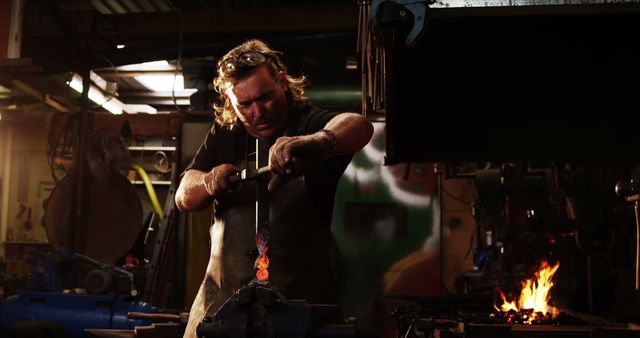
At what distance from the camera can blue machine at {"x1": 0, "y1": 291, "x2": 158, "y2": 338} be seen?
176 inches

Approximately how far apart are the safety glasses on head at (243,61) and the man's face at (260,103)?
1.4 inches

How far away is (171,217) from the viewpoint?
5875mm

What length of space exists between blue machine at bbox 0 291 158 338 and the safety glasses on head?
93.4 inches

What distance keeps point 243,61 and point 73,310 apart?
2.79 m

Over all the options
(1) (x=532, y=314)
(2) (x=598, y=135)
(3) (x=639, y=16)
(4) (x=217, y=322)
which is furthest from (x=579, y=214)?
(4) (x=217, y=322)

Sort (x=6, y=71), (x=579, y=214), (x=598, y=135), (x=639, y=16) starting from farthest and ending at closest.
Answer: (x=579, y=214), (x=6, y=71), (x=598, y=135), (x=639, y=16)

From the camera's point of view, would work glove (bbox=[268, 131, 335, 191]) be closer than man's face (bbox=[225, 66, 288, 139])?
Yes

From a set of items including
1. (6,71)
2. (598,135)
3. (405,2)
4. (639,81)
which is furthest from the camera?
(6,71)

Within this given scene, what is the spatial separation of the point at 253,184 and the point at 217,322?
2.98 ft

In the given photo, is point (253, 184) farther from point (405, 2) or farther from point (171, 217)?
point (171, 217)

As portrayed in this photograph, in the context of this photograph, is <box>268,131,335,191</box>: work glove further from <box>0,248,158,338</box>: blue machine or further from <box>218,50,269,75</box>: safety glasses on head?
<box>0,248,158,338</box>: blue machine

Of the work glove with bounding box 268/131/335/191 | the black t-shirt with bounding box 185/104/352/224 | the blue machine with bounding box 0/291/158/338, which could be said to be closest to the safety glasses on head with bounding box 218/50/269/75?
the black t-shirt with bounding box 185/104/352/224

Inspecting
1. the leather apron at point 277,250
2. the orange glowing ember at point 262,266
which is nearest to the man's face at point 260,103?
the leather apron at point 277,250

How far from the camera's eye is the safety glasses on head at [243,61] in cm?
257
